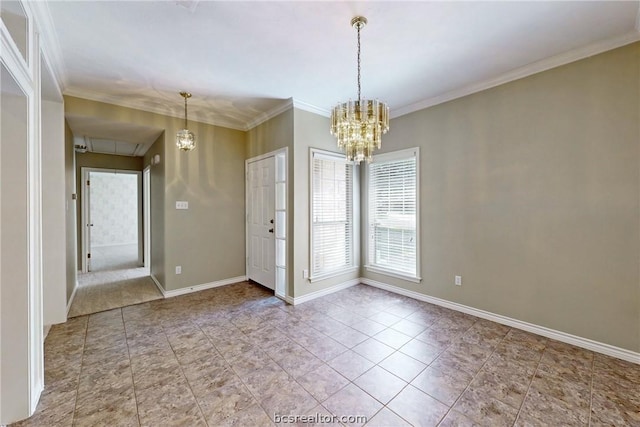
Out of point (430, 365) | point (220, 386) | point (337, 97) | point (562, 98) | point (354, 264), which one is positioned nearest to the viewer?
point (220, 386)

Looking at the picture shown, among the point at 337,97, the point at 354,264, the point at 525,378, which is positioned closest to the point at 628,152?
the point at 525,378

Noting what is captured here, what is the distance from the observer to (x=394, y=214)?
4039 millimetres

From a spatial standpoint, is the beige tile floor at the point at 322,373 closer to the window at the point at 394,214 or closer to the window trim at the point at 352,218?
the window trim at the point at 352,218

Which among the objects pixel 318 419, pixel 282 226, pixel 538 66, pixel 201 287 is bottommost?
pixel 318 419

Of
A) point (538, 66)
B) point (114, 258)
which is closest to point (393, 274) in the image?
point (538, 66)

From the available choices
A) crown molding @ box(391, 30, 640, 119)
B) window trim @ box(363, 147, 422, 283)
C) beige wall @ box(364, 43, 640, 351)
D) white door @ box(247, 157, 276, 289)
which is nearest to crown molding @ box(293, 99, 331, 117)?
white door @ box(247, 157, 276, 289)

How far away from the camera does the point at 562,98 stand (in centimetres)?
258

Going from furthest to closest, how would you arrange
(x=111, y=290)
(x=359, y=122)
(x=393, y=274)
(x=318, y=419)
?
(x=111, y=290)
(x=393, y=274)
(x=359, y=122)
(x=318, y=419)

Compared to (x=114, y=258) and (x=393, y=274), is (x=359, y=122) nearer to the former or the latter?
(x=393, y=274)

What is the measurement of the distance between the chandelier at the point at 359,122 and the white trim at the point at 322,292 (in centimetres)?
229

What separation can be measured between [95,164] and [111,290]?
10.1ft

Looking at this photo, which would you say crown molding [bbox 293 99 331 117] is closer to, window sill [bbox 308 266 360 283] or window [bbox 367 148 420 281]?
window [bbox 367 148 420 281]

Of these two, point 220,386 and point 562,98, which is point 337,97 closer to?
point 562,98

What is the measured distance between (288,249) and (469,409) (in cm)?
254
